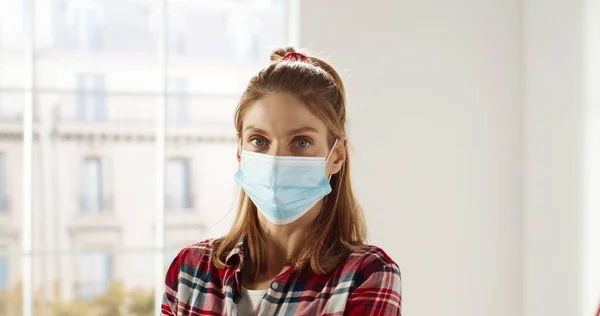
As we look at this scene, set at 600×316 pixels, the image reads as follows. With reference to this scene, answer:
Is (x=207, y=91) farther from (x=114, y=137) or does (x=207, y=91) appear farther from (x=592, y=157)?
(x=592, y=157)

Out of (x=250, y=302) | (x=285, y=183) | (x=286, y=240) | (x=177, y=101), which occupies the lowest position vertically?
(x=250, y=302)

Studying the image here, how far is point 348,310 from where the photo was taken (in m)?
1.48

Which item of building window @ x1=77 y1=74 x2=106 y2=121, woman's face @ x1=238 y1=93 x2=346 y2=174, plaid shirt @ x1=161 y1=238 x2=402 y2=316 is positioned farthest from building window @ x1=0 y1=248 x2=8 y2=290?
woman's face @ x1=238 y1=93 x2=346 y2=174

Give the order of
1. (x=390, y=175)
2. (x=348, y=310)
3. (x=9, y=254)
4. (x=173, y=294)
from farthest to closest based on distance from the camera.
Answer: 1. (x=390, y=175)
2. (x=9, y=254)
3. (x=173, y=294)
4. (x=348, y=310)

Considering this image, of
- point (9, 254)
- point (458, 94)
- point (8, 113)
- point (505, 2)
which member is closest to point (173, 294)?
point (9, 254)

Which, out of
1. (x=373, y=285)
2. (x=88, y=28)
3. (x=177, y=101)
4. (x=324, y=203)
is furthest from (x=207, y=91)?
(x=373, y=285)

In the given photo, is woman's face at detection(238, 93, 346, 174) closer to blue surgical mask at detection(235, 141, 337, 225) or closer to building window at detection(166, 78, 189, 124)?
blue surgical mask at detection(235, 141, 337, 225)

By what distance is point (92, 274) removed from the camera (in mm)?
3295

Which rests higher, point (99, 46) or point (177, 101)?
point (99, 46)

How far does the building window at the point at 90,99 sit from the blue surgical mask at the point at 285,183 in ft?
5.86

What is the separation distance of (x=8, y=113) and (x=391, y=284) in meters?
2.09

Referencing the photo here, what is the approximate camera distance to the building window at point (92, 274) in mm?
3273

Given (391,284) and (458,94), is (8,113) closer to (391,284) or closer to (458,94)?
(458,94)

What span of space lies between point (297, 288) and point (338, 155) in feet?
0.91
